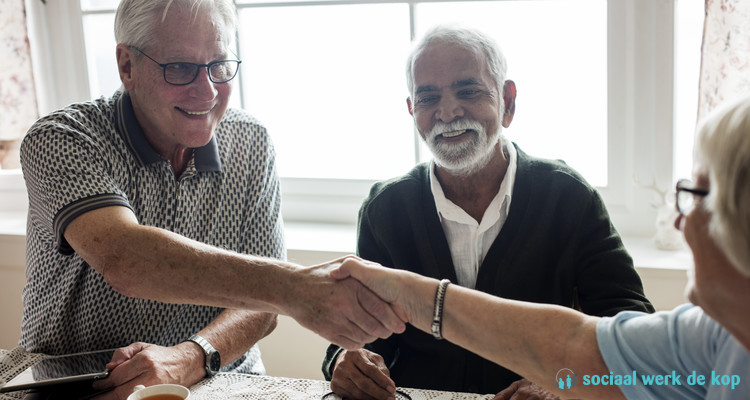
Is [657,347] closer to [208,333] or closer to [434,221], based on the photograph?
[434,221]

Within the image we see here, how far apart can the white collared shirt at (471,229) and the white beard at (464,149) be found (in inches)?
3.4

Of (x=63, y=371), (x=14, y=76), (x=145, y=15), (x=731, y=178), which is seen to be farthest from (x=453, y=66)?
(x=14, y=76)

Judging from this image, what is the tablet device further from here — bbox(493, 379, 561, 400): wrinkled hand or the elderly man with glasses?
bbox(493, 379, 561, 400): wrinkled hand

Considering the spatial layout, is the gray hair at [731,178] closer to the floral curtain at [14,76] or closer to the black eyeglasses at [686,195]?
the black eyeglasses at [686,195]

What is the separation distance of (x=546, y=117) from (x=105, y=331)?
1766mm

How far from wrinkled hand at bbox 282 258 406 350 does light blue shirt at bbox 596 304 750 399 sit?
502 millimetres

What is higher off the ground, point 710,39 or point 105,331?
point 710,39

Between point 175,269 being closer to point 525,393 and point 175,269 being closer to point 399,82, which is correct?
point 525,393

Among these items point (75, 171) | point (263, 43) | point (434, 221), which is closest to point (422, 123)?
point (434, 221)


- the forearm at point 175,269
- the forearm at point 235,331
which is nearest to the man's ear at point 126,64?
the forearm at point 175,269

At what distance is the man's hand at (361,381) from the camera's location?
1453 millimetres

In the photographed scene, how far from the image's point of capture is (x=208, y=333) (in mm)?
1770

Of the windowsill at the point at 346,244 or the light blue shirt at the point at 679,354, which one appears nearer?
the light blue shirt at the point at 679,354

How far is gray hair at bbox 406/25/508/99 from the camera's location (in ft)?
6.32
